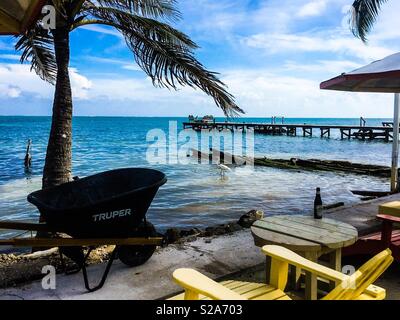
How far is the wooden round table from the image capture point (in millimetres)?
3043

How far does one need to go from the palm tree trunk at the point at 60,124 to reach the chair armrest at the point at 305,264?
448 cm

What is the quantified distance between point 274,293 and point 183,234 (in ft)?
16.0

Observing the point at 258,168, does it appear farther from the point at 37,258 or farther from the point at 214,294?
the point at 214,294

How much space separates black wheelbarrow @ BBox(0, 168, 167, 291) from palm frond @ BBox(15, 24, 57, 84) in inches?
137

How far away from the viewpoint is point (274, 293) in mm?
2586

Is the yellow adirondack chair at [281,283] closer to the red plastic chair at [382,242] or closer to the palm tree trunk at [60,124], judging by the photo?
the red plastic chair at [382,242]

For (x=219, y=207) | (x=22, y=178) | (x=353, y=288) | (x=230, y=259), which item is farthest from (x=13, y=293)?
(x=22, y=178)

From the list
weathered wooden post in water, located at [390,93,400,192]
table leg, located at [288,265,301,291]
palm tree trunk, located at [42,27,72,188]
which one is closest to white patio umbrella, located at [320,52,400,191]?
table leg, located at [288,265,301,291]

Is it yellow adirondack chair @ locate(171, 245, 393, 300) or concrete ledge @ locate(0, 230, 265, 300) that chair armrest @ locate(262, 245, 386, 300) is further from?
concrete ledge @ locate(0, 230, 265, 300)

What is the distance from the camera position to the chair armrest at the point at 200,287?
1896 mm

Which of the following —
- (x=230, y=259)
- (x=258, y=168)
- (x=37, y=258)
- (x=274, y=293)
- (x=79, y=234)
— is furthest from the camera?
(x=258, y=168)

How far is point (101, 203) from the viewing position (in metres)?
3.27
